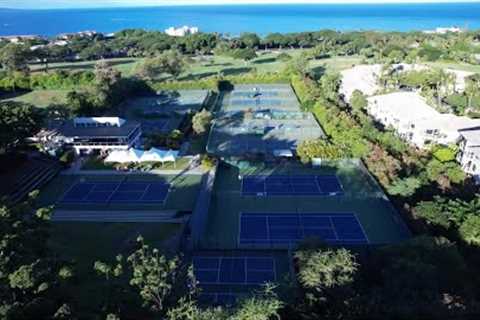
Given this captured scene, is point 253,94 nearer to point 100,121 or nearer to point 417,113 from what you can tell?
point 417,113

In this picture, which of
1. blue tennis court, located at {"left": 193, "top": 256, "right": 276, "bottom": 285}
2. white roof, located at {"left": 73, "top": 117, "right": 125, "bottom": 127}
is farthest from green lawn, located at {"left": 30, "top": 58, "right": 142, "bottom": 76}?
blue tennis court, located at {"left": 193, "top": 256, "right": 276, "bottom": 285}

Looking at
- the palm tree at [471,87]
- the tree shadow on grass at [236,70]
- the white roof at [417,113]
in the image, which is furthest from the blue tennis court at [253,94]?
the palm tree at [471,87]

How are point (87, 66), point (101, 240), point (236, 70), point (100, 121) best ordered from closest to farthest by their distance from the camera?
point (101, 240) → point (100, 121) → point (236, 70) → point (87, 66)

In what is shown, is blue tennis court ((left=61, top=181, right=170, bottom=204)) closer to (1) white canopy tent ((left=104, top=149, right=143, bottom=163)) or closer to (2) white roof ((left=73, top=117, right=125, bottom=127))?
(1) white canopy tent ((left=104, top=149, right=143, bottom=163))

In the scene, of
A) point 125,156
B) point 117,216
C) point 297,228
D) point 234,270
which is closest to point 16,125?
point 125,156

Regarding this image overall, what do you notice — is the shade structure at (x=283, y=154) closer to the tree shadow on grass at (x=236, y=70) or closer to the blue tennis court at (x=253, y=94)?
the blue tennis court at (x=253, y=94)
